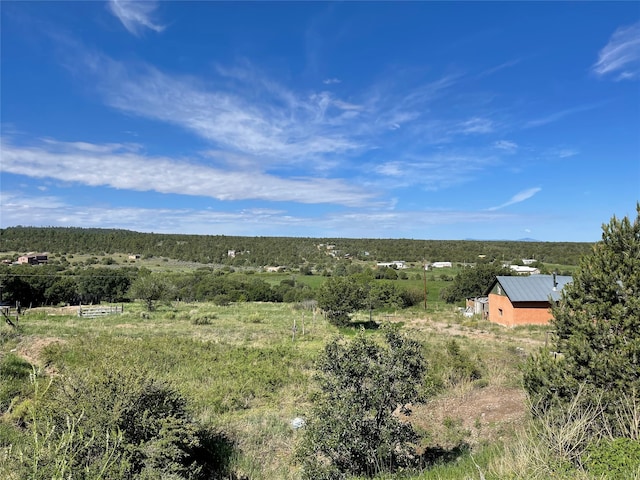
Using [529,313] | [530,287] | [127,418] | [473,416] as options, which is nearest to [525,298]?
[529,313]

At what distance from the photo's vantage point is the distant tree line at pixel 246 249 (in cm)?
6731

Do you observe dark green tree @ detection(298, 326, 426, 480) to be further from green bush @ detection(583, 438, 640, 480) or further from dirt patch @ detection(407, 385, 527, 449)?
dirt patch @ detection(407, 385, 527, 449)

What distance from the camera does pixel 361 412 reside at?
22.2 feet

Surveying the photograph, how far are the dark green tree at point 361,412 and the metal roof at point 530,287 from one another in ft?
90.0

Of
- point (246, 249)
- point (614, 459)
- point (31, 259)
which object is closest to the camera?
point (614, 459)

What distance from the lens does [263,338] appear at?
82.9 ft

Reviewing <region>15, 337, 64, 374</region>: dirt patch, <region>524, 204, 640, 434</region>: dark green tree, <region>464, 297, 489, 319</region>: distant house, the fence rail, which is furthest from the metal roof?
the fence rail

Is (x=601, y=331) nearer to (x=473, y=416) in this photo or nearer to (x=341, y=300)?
(x=473, y=416)

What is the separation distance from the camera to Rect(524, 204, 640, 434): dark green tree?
745cm

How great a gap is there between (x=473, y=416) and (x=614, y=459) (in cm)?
660

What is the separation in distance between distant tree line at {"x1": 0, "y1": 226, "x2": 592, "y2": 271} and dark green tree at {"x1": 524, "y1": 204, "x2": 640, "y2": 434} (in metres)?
64.7

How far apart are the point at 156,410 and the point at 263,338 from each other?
17.7 metres

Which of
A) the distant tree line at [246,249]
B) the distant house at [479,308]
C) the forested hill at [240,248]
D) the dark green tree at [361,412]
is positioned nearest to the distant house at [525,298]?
the distant house at [479,308]

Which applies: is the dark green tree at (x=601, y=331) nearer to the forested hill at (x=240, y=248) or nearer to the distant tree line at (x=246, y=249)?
the forested hill at (x=240, y=248)
